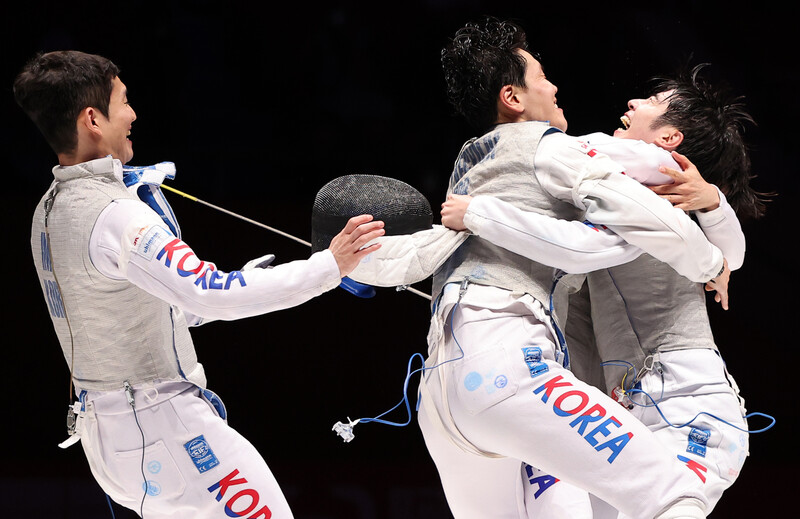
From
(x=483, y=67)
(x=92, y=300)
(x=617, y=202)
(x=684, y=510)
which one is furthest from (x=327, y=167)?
(x=684, y=510)

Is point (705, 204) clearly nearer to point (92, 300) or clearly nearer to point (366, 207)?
point (366, 207)

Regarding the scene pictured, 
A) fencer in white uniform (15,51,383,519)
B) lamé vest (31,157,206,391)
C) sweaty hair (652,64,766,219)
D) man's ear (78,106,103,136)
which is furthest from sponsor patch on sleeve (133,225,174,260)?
sweaty hair (652,64,766,219)

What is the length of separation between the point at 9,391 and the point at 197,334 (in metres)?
0.67

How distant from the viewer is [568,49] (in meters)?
3.71

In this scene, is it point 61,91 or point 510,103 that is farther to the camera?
point 510,103

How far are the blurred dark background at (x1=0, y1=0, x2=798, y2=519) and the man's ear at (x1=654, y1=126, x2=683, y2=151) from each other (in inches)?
41.9

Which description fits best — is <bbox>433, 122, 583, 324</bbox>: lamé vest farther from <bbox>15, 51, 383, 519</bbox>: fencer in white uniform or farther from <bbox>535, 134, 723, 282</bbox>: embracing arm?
<bbox>15, 51, 383, 519</bbox>: fencer in white uniform

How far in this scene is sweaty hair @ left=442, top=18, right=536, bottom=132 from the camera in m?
2.42

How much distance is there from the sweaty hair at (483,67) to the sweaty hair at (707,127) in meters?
0.42

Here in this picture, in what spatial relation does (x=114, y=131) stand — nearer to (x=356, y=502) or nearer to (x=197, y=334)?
(x=197, y=334)

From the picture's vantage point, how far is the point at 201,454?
2201 millimetres

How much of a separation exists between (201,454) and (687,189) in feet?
4.13

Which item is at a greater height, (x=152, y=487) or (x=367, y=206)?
(x=367, y=206)

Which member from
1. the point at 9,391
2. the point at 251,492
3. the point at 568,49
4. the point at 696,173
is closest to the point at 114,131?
the point at 251,492
